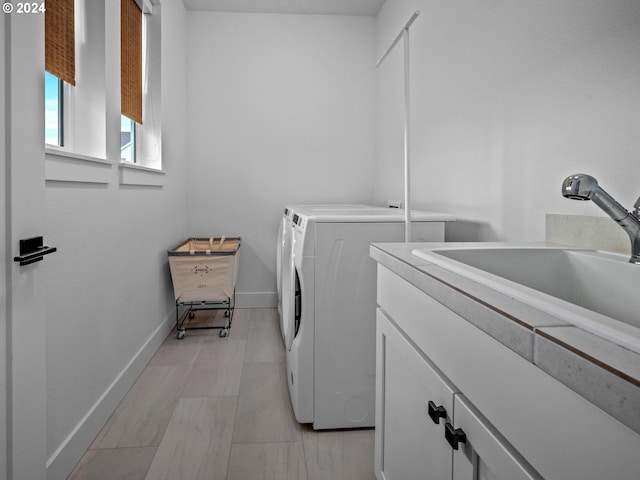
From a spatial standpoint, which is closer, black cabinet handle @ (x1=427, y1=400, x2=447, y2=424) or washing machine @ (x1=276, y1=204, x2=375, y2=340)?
black cabinet handle @ (x1=427, y1=400, x2=447, y2=424)

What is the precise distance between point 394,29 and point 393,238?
1.98m

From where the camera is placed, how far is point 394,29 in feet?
10.1

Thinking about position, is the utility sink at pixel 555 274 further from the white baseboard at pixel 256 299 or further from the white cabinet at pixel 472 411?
the white baseboard at pixel 256 299

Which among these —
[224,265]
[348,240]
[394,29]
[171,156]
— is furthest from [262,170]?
[348,240]

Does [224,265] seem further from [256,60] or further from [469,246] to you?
[469,246]

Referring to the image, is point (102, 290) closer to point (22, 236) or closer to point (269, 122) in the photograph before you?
point (22, 236)

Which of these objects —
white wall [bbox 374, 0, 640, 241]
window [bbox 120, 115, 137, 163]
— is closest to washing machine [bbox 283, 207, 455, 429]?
white wall [bbox 374, 0, 640, 241]

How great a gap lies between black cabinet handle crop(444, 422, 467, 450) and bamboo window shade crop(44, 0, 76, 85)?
159cm

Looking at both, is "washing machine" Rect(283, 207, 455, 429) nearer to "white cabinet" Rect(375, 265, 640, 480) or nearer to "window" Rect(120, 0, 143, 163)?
"white cabinet" Rect(375, 265, 640, 480)

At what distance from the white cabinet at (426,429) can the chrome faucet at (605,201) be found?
443 millimetres

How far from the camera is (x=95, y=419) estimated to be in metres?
1.68

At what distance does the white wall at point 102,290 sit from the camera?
1.40 metres

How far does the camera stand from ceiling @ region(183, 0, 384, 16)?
3363 millimetres

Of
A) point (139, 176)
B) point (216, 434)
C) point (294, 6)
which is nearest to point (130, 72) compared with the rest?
point (139, 176)
